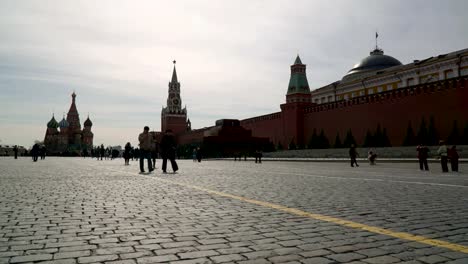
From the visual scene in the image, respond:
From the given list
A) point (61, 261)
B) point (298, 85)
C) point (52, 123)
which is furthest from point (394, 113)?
point (52, 123)

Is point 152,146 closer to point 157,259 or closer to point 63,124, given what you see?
point 157,259

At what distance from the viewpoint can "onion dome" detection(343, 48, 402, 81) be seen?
182 feet

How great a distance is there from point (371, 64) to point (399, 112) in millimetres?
28006

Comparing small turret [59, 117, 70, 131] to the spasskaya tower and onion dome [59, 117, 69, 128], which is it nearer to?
onion dome [59, 117, 69, 128]

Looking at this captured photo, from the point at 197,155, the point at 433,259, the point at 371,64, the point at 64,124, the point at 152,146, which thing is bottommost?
the point at 433,259

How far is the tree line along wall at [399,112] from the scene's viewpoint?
27.4 metres

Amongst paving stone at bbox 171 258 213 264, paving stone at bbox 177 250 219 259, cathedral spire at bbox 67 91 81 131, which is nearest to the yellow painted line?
paving stone at bbox 177 250 219 259

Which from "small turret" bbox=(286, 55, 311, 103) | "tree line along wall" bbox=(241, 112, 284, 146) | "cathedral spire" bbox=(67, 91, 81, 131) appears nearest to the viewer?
"small turret" bbox=(286, 55, 311, 103)

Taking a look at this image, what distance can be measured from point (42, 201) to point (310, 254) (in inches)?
172

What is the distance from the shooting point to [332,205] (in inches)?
205

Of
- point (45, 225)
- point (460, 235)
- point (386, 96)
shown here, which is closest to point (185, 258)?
point (45, 225)

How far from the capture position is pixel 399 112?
3152 cm

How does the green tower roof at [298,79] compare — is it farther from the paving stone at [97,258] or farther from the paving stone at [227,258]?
the paving stone at [97,258]

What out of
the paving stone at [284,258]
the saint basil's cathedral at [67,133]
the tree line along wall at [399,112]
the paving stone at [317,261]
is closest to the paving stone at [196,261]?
the paving stone at [284,258]
